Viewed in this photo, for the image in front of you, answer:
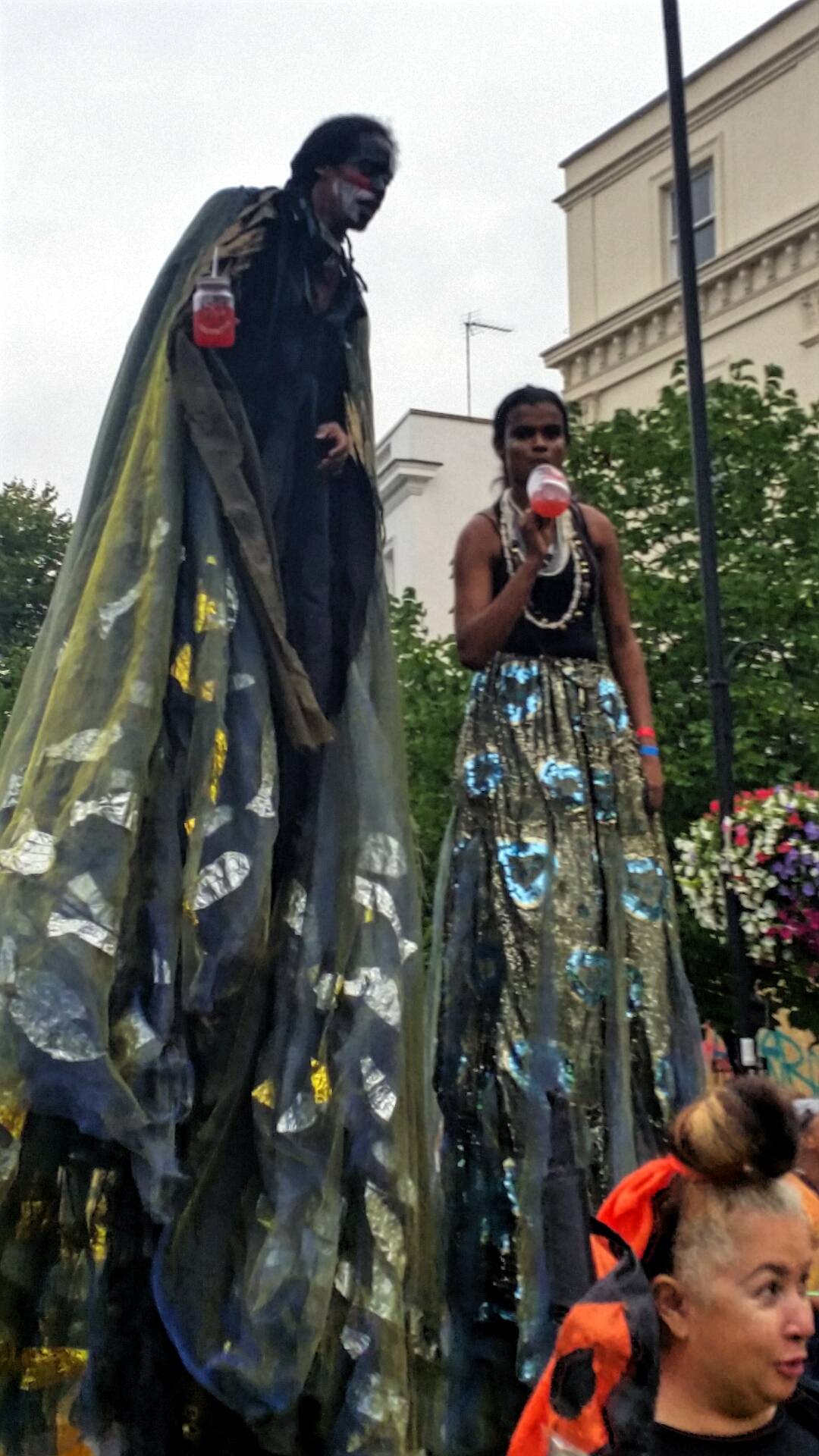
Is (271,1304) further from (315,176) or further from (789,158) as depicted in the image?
(789,158)

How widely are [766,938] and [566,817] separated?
99.3 inches

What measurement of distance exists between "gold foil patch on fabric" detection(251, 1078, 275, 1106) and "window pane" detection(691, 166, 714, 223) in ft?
65.4

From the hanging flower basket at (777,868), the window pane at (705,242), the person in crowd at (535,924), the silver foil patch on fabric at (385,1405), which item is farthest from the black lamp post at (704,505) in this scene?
the window pane at (705,242)

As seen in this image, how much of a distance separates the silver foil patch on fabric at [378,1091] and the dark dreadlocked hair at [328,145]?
1.84 meters

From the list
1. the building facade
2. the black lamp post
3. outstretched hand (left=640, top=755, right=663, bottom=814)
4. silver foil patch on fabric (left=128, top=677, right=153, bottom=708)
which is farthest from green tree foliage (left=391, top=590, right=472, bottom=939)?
silver foil patch on fabric (left=128, top=677, right=153, bottom=708)

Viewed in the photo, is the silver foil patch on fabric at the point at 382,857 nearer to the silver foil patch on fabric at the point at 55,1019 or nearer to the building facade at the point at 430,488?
the silver foil patch on fabric at the point at 55,1019

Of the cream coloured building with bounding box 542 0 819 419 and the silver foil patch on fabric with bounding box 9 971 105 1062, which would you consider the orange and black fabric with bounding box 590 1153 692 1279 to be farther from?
the cream coloured building with bounding box 542 0 819 419

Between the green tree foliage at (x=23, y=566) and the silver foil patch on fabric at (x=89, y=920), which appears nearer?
the silver foil patch on fabric at (x=89, y=920)

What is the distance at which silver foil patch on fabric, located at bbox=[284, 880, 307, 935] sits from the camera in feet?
11.0

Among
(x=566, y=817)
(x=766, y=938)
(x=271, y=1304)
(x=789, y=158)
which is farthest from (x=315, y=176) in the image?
(x=789, y=158)

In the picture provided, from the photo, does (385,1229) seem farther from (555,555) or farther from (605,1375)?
(555,555)

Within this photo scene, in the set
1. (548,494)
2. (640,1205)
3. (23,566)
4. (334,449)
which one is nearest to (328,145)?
(334,449)

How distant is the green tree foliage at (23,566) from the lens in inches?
585

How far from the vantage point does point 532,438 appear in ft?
14.4
